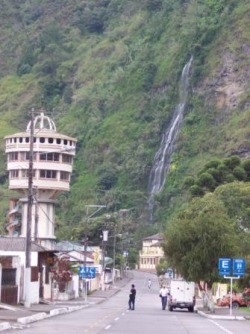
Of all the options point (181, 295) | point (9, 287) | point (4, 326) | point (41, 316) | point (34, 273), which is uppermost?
point (34, 273)

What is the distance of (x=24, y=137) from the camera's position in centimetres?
11156

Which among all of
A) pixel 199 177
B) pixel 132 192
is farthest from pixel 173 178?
pixel 199 177

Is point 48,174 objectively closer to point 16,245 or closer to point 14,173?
point 14,173

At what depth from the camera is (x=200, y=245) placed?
218 ft

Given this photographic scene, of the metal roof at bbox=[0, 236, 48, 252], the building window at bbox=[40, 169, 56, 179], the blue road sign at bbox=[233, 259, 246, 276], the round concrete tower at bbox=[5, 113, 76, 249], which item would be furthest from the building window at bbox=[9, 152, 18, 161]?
the blue road sign at bbox=[233, 259, 246, 276]

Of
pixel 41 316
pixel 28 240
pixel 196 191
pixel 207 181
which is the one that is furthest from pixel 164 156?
pixel 41 316

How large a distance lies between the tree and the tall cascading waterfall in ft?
371

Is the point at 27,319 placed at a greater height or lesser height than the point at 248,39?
lesser

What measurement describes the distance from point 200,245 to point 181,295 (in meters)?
3.42

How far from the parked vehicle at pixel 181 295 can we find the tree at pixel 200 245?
660 mm

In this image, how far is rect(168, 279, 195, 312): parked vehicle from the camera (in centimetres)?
6669

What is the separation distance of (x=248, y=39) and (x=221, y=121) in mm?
19081

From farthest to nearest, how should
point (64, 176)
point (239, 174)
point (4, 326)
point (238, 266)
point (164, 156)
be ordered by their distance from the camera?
point (164, 156)
point (239, 174)
point (64, 176)
point (238, 266)
point (4, 326)

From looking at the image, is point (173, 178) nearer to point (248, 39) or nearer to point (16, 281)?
point (248, 39)
